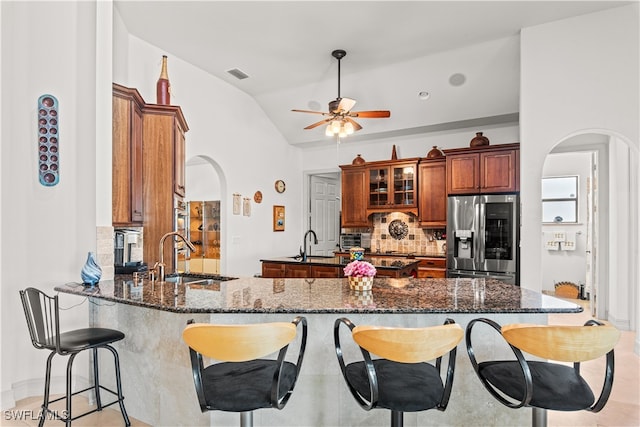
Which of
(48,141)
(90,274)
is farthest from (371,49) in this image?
(90,274)

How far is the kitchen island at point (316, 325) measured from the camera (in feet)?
6.30

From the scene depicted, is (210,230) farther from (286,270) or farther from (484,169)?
(484,169)

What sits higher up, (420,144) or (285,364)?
(420,144)

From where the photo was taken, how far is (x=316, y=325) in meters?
2.12

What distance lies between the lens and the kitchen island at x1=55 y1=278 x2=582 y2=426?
1.92 metres

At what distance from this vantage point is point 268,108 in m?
6.37

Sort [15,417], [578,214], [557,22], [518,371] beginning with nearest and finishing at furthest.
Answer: [518,371], [15,417], [557,22], [578,214]

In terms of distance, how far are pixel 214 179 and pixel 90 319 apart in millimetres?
4404

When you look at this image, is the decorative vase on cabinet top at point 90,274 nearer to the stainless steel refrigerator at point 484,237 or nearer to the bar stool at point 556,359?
the bar stool at point 556,359

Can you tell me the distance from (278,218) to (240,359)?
5.33 metres

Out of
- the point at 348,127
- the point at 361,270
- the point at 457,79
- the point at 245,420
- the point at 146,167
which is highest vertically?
the point at 457,79

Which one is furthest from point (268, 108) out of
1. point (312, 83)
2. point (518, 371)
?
point (518, 371)

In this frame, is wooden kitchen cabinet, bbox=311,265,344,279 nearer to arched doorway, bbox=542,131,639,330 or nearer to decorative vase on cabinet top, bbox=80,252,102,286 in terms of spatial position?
decorative vase on cabinet top, bbox=80,252,102,286

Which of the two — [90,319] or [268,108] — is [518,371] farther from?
[268,108]
